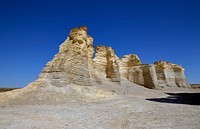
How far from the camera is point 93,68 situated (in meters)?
29.4

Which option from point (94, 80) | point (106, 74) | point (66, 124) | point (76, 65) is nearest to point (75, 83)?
point (76, 65)

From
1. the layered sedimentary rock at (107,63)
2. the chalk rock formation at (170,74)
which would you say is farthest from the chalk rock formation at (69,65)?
the chalk rock formation at (170,74)

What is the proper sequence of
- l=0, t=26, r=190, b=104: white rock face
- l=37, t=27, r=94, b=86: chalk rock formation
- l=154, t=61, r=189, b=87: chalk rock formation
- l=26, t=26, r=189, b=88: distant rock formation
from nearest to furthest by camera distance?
1. l=0, t=26, r=190, b=104: white rock face
2. l=37, t=27, r=94, b=86: chalk rock formation
3. l=26, t=26, r=189, b=88: distant rock formation
4. l=154, t=61, r=189, b=87: chalk rock formation

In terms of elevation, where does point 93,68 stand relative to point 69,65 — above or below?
above

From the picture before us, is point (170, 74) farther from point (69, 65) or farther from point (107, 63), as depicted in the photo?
point (69, 65)

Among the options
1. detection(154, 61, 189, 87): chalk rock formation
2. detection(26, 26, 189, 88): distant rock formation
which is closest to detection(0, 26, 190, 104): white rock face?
detection(26, 26, 189, 88): distant rock formation

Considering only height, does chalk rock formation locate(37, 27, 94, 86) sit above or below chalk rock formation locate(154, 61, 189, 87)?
below

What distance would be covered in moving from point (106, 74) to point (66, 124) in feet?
85.2

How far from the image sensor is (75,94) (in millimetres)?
16625

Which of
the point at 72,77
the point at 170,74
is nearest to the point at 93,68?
the point at 72,77

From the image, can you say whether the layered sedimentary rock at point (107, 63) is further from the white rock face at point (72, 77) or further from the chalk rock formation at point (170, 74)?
the chalk rock formation at point (170, 74)

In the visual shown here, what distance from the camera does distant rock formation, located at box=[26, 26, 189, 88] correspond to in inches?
723

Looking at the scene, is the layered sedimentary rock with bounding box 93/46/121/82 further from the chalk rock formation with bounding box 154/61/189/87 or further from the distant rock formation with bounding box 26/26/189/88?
the chalk rock formation with bounding box 154/61/189/87

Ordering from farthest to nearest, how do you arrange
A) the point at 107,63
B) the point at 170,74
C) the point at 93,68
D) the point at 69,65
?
the point at 170,74, the point at 107,63, the point at 93,68, the point at 69,65
